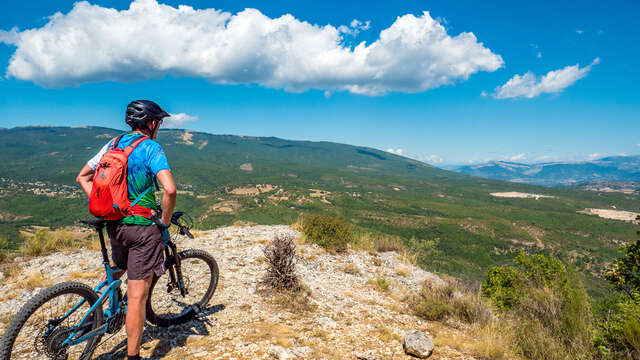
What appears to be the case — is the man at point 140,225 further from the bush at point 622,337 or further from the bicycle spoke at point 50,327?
the bush at point 622,337

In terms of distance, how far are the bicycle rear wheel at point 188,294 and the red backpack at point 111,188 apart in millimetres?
1709

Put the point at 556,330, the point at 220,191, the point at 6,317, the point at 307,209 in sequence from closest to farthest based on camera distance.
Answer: the point at 6,317 < the point at 556,330 < the point at 307,209 < the point at 220,191

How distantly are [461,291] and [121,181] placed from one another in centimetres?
759

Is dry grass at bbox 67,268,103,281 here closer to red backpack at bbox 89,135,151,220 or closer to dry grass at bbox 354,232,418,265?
red backpack at bbox 89,135,151,220

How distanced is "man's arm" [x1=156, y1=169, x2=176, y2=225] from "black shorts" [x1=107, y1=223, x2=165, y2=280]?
18 centimetres

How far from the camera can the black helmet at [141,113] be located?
3174 mm

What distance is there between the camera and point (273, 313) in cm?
510

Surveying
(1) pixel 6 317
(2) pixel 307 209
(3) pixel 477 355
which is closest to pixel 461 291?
(3) pixel 477 355

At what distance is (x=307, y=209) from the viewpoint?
111 meters

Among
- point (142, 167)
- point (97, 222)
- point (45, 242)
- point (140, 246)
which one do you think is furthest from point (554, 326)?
point (45, 242)

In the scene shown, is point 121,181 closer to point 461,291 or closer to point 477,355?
point 477,355

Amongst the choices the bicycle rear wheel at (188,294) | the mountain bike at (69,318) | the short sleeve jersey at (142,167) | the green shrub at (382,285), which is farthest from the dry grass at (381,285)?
the short sleeve jersey at (142,167)

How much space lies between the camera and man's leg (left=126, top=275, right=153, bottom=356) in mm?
3033

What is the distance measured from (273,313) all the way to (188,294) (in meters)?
1.58
